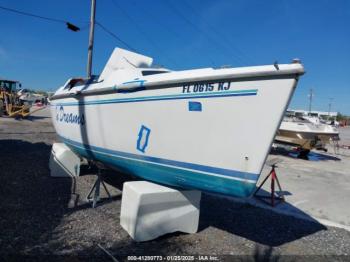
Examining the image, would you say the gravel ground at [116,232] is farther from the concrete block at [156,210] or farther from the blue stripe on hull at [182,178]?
the blue stripe on hull at [182,178]

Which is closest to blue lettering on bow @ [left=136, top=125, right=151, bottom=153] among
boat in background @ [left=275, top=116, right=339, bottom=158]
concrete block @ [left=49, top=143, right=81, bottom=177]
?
concrete block @ [left=49, top=143, right=81, bottom=177]

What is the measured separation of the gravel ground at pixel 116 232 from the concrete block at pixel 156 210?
0.45 feet

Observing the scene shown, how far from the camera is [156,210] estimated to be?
4.11m

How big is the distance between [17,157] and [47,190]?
3267mm

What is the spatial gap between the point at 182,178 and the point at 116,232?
1.15m

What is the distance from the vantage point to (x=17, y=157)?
330 inches

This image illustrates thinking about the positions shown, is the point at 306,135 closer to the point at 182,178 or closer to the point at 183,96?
the point at 182,178

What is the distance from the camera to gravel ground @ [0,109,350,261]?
148 inches

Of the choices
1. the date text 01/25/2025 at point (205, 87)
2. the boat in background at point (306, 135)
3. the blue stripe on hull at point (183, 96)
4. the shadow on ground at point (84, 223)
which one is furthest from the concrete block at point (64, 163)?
the boat in background at point (306, 135)

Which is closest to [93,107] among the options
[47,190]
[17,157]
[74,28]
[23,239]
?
[47,190]

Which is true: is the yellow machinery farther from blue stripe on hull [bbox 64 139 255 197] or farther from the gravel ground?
blue stripe on hull [bbox 64 139 255 197]

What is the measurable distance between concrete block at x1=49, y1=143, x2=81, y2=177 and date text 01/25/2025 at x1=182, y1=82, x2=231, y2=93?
13.1 ft

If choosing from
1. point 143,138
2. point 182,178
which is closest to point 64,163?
point 143,138

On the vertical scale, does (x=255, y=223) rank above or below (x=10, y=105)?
below
